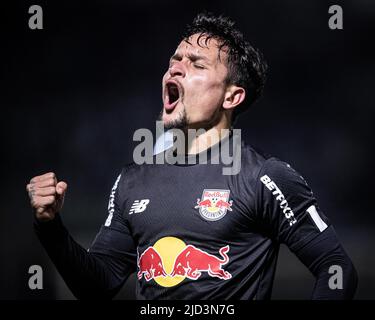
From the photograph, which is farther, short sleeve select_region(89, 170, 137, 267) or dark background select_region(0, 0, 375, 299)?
dark background select_region(0, 0, 375, 299)

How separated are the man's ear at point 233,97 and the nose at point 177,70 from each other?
21 cm

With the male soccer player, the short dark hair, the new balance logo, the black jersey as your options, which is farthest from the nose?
the new balance logo

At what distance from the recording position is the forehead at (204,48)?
8.10 feet

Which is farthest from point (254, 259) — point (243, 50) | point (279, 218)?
point (243, 50)

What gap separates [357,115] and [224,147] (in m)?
3.31

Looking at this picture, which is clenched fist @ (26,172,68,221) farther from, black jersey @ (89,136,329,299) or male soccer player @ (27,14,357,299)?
black jersey @ (89,136,329,299)

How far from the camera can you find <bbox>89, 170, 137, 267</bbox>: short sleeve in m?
2.38

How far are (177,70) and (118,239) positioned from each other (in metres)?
0.70

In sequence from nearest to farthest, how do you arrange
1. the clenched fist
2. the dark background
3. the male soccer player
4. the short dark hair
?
the clenched fist, the male soccer player, the short dark hair, the dark background

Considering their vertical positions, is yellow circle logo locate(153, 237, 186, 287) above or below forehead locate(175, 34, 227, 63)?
below

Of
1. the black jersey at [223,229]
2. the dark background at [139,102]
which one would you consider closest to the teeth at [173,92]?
the black jersey at [223,229]

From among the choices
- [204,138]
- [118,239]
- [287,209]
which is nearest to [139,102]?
[204,138]

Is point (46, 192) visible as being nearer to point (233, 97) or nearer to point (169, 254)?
point (169, 254)

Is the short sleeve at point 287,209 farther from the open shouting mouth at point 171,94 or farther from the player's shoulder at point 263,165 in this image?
the open shouting mouth at point 171,94
